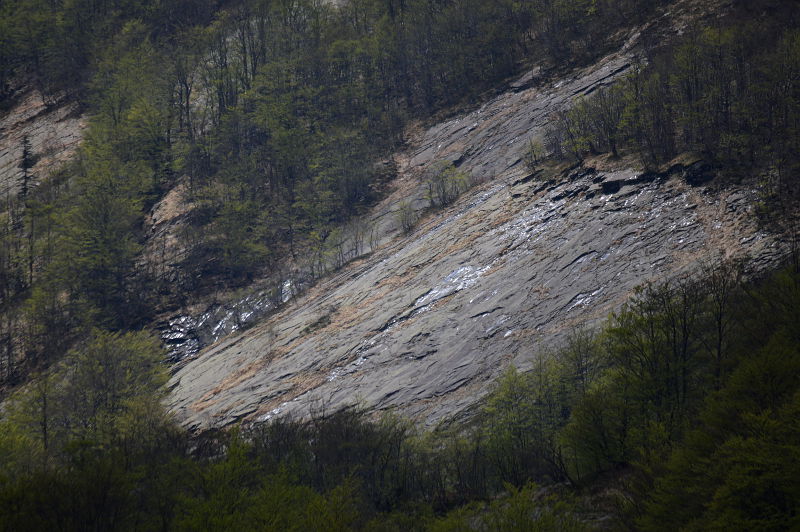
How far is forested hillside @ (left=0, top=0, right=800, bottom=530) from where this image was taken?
23156 mm

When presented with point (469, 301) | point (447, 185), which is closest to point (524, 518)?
point (469, 301)

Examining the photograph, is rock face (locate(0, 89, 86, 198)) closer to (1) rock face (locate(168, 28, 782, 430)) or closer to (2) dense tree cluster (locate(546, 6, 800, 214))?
(1) rock face (locate(168, 28, 782, 430))

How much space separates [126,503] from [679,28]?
2005 inches

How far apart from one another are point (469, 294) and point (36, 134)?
68098mm

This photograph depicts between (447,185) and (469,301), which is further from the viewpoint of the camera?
(447,185)

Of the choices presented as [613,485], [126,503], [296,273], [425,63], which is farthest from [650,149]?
[425,63]

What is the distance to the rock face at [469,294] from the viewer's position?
3350cm

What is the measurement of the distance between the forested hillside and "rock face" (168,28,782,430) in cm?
146

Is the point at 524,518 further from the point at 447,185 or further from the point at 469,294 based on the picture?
the point at 447,185

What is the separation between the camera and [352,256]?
52.4 metres

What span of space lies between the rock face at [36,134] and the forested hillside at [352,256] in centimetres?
157

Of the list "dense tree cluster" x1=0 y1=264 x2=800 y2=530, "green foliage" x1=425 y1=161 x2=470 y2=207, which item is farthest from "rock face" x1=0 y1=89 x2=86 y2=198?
"dense tree cluster" x1=0 y1=264 x2=800 y2=530

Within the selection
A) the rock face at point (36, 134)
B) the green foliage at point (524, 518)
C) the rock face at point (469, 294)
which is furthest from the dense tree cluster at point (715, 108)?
the rock face at point (36, 134)

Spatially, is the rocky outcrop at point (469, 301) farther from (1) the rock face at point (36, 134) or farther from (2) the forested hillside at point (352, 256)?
(1) the rock face at point (36, 134)
